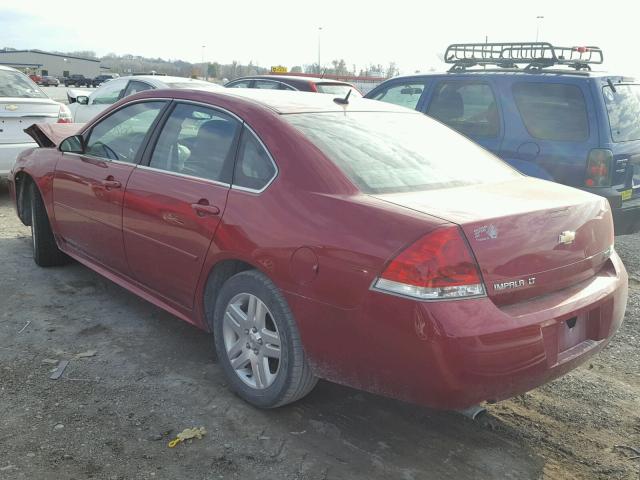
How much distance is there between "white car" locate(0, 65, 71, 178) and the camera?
306 inches

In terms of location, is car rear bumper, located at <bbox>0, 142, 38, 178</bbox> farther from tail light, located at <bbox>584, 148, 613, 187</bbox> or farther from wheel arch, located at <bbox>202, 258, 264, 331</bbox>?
tail light, located at <bbox>584, 148, 613, 187</bbox>

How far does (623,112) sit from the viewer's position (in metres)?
5.79

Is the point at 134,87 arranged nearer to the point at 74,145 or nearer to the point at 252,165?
the point at 74,145

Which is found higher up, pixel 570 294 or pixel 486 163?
pixel 486 163

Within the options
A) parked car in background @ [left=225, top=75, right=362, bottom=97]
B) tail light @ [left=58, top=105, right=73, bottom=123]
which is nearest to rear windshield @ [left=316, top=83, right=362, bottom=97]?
parked car in background @ [left=225, top=75, right=362, bottom=97]

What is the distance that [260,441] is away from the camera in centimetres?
308

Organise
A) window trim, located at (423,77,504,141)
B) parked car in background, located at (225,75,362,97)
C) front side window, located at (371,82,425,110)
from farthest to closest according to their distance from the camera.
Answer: parked car in background, located at (225,75,362,97), front side window, located at (371,82,425,110), window trim, located at (423,77,504,141)

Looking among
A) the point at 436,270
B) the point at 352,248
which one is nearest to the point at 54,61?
the point at 352,248

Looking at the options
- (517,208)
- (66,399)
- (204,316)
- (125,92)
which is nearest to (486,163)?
(517,208)

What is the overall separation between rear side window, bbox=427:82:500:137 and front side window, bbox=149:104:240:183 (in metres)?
3.41

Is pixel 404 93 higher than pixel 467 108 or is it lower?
higher

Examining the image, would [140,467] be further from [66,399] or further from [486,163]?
[486,163]

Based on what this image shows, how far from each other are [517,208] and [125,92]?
29.1ft

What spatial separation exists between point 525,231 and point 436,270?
512 millimetres
